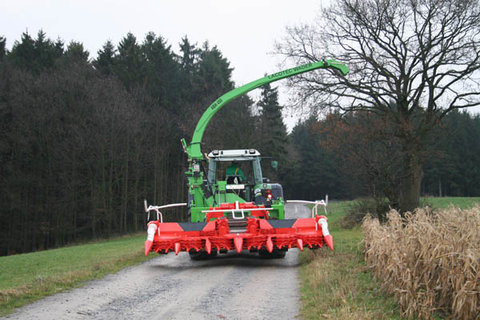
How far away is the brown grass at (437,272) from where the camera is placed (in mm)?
5250

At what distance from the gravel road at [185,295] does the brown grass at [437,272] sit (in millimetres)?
1545

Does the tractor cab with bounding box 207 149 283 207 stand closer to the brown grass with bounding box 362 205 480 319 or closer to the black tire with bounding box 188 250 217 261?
the black tire with bounding box 188 250 217 261

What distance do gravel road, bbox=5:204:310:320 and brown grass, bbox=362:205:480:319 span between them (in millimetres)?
1545

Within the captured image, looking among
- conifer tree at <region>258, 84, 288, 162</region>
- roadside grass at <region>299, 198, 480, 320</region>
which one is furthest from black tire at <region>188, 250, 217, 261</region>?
conifer tree at <region>258, 84, 288, 162</region>

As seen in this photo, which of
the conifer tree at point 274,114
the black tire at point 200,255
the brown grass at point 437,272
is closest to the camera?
the brown grass at point 437,272

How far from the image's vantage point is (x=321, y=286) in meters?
7.99

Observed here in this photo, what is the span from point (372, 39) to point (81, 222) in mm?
23685

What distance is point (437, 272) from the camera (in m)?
5.89

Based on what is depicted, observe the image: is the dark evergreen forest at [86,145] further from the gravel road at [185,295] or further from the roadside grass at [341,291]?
the gravel road at [185,295]

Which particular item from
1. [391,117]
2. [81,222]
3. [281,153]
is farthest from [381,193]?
[281,153]

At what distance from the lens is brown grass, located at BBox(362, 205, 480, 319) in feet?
17.2

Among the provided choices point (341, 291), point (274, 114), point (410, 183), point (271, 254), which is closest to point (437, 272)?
point (341, 291)

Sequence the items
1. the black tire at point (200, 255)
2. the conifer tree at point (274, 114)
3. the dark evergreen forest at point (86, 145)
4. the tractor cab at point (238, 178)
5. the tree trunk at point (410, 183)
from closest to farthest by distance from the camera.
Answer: the black tire at point (200, 255)
the tractor cab at point (238, 178)
the tree trunk at point (410, 183)
the dark evergreen forest at point (86, 145)
the conifer tree at point (274, 114)

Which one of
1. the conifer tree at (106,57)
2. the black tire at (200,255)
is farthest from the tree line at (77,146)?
the black tire at (200,255)
